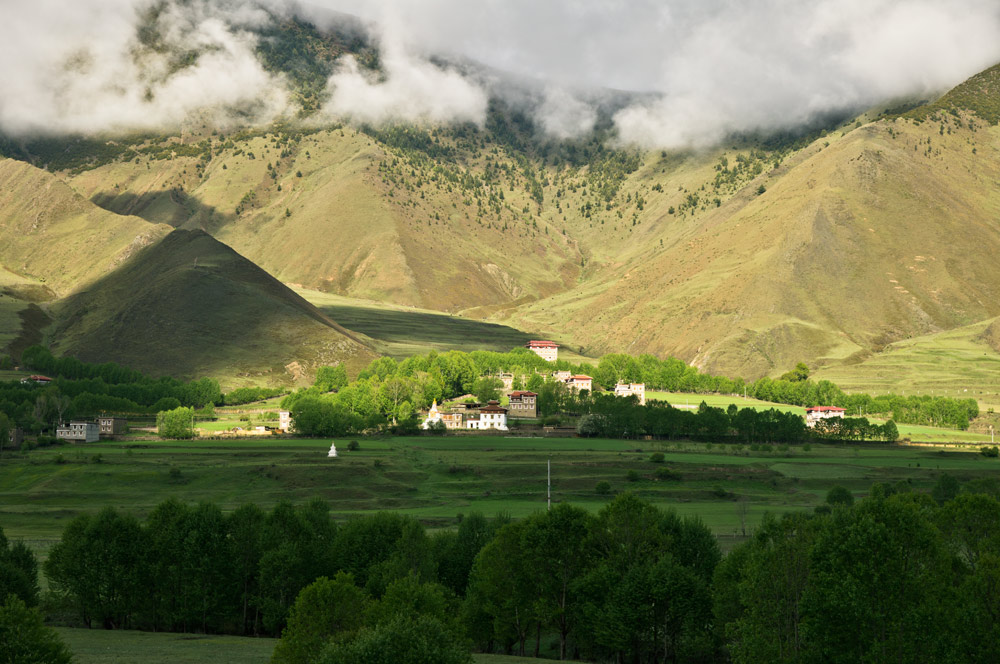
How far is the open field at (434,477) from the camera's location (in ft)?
359

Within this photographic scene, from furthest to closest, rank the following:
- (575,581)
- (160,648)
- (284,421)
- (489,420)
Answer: (489,420)
(284,421)
(575,581)
(160,648)

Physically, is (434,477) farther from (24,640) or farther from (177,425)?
(24,640)

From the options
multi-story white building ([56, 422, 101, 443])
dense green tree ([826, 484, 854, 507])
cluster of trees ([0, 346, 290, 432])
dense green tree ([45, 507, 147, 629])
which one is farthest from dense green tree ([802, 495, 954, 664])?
multi-story white building ([56, 422, 101, 443])

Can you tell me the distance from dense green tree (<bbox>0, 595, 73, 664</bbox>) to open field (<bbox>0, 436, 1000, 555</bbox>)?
54796 millimetres

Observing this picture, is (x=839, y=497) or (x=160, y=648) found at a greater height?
(x=839, y=497)

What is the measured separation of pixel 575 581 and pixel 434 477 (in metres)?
66.2

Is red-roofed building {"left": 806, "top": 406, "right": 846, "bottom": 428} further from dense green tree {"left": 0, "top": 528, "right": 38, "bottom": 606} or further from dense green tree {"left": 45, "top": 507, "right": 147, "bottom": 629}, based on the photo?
dense green tree {"left": 0, "top": 528, "right": 38, "bottom": 606}

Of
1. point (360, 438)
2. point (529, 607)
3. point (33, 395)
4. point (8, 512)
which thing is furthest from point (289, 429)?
point (529, 607)

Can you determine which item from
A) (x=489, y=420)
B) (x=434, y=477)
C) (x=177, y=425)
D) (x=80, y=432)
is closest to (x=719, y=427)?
(x=489, y=420)

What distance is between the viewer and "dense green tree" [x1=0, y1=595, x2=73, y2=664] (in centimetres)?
4156

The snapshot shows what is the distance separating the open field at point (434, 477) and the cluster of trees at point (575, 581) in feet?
98.9

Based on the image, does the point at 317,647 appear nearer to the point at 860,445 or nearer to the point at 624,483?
the point at 624,483

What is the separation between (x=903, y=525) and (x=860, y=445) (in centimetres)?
11885

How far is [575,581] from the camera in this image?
6116 cm
